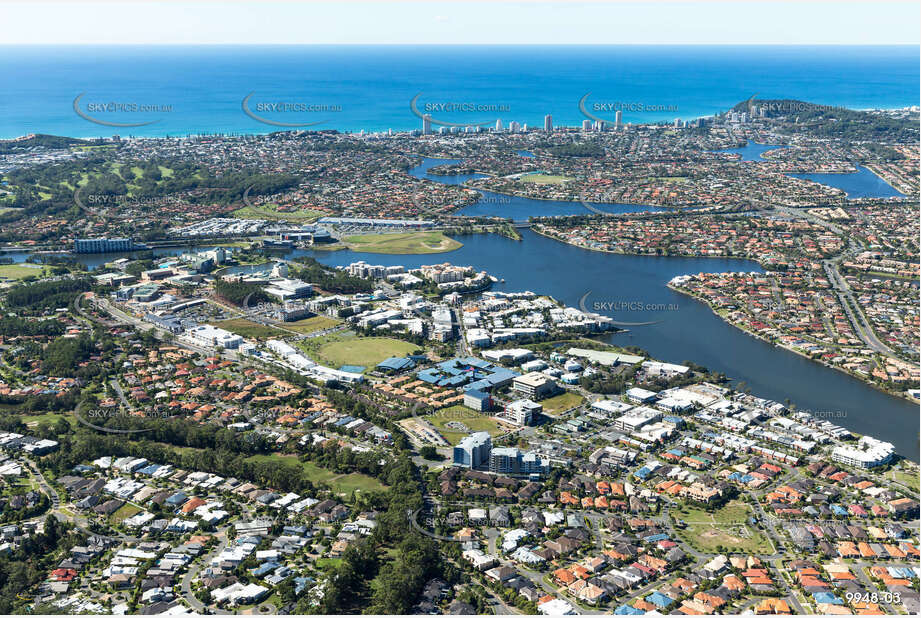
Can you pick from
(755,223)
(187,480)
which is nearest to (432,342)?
(187,480)

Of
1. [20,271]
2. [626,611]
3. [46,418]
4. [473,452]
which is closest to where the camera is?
[626,611]

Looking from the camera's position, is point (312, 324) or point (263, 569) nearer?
point (263, 569)

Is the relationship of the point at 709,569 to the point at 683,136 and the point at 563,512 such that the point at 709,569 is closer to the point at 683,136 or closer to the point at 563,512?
the point at 563,512

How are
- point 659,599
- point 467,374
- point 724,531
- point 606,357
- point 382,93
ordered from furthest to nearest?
1. point 382,93
2. point 606,357
3. point 467,374
4. point 724,531
5. point 659,599

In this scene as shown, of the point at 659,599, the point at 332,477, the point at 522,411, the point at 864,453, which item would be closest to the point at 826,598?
the point at 659,599

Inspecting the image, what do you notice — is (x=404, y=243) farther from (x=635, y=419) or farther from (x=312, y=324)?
(x=635, y=419)

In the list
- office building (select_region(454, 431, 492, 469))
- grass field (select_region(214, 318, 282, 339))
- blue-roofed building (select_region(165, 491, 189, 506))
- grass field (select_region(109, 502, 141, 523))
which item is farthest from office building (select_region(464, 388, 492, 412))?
grass field (select_region(109, 502, 141, 523))

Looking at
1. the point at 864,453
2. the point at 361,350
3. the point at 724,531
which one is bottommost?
the point at 361,350
